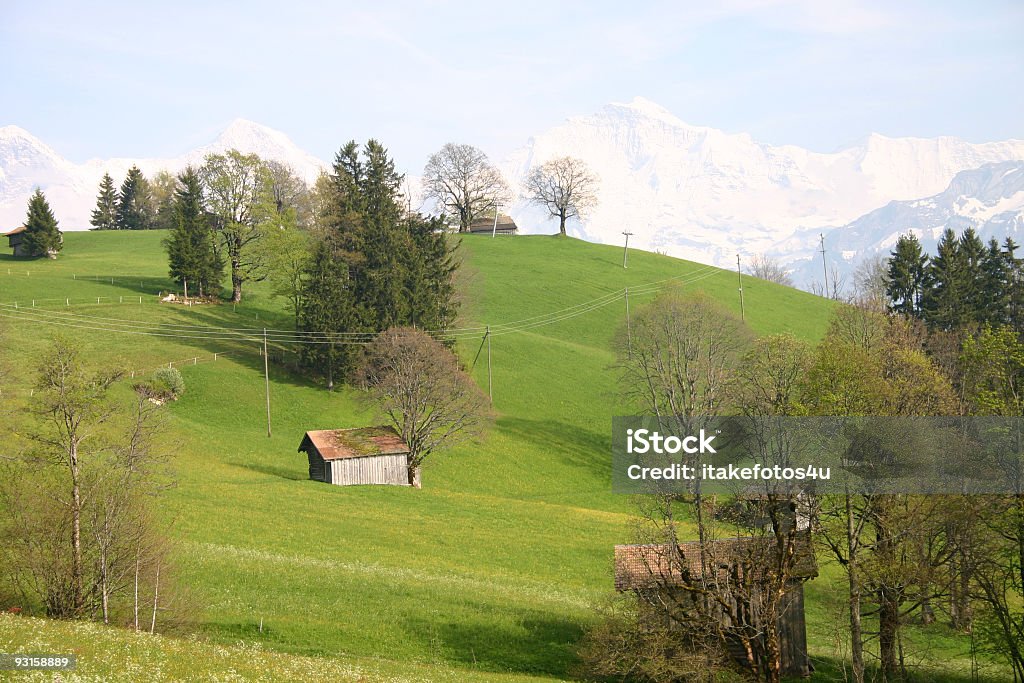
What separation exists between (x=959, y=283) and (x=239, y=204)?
71.4 meters

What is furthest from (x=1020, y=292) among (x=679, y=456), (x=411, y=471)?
(x=411, y=471)

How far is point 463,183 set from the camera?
14325cm

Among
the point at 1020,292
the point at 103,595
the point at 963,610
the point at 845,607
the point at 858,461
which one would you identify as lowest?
the point at 963,610

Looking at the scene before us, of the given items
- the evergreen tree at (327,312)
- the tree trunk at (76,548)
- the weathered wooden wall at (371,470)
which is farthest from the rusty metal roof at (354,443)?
the tree trunk at (76,548)

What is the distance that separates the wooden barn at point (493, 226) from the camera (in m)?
156

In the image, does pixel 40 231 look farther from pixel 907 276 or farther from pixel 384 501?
pixel 907 276

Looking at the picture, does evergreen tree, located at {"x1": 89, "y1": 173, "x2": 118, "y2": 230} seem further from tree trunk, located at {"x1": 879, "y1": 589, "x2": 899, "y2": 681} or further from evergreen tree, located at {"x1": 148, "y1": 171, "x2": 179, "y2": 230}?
tree trunk, located at {"x1": 879, "y1": 589, "x2": 899, "y2": 681}

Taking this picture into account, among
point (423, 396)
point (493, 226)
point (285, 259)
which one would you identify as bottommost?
point (423, 396)

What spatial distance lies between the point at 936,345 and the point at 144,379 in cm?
6068

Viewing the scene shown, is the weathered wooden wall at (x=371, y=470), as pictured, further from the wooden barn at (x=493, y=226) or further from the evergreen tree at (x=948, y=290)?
the wooden barn at (x=493, y=226)

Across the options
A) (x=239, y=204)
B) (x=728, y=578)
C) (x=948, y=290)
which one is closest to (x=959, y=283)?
(x=948, y=290)

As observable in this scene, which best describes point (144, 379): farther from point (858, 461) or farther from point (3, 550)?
point (858, 461)

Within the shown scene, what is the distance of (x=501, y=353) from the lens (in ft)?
285

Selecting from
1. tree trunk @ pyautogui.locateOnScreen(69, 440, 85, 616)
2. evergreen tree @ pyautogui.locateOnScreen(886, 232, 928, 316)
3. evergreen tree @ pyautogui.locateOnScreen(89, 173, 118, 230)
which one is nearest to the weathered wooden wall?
tree trunk @ pyautogui.locateOnScreen(69, 440, 85, 616)
